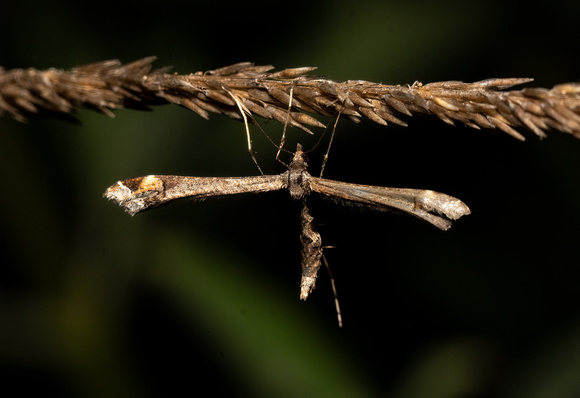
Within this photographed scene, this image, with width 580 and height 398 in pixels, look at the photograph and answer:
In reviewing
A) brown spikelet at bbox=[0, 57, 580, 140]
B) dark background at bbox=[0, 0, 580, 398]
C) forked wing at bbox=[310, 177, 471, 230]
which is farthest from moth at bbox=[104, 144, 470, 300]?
brown spikelet at bbox=[0, 57, 580, 140]

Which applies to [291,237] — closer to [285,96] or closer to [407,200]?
[407,200]

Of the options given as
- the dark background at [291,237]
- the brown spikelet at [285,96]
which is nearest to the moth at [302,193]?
the dark background at [291,237]

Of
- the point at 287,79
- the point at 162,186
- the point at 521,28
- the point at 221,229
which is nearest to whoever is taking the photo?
the point at 287,79

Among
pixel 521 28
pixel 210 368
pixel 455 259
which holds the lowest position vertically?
pixel 210 368

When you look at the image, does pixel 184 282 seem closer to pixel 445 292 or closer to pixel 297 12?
pixel 445 292

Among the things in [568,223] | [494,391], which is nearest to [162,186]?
[494,391]
